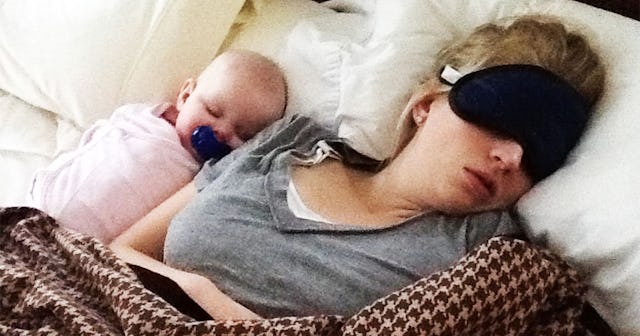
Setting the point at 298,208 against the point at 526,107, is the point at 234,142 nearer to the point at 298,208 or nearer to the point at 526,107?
the point at 298,208

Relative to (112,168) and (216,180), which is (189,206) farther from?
(112,168)

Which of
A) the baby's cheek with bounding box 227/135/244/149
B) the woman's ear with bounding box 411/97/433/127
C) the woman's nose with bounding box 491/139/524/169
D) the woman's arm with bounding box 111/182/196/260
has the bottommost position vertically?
the woman's arm with bounding box 111/182/196/260

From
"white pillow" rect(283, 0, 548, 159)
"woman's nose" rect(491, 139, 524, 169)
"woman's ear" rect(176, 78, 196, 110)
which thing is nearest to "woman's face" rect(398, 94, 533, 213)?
"woman's nose" rect(491, 139, 524, 169)

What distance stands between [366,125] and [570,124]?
1.03ft

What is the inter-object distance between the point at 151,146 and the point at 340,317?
0.53m

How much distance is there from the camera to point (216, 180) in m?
1.42

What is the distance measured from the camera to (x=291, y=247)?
4.22 ft

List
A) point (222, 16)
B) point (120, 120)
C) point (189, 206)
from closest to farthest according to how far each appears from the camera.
→ 1. point (189, 206)
2. point (120, 120)
3. point (222, 16)

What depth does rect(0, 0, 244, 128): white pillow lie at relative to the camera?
1637 mm

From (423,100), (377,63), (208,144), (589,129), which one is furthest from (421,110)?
(208,144)

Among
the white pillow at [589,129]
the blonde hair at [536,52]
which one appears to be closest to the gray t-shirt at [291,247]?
the white pillow at [589,129]

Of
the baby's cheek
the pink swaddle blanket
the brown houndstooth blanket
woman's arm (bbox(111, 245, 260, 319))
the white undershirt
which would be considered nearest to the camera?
the brown houndstooth blanket

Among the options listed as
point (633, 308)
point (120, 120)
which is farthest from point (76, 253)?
point (633, 308)

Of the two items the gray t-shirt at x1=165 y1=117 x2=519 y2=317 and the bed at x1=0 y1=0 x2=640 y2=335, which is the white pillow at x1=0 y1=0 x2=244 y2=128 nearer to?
the bed at x1=0 y1=0 x2=640 y2=335
